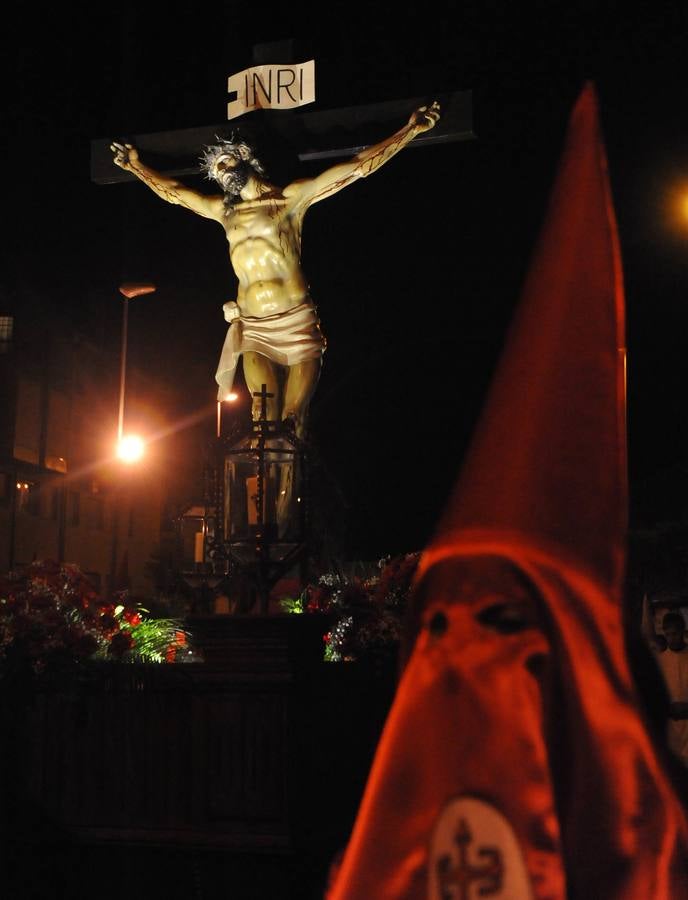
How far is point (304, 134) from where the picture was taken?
796cm

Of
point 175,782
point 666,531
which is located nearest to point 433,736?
point 175,782

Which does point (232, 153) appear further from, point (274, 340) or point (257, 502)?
point (257, 502)

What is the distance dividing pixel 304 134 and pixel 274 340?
177 cm

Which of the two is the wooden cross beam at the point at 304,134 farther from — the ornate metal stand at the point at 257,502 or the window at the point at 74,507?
the window at the point at 74,507

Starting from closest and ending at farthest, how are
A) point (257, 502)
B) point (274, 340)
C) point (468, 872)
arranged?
point (468, 872), point (257, 502), point (274, 340)

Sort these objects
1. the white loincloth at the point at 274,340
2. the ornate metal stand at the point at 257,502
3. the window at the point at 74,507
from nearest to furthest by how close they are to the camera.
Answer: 1. the ornate metal stand at the point at 257,502
2. the white loincloth at the point at 274,340
3. the window at the point at 74,507

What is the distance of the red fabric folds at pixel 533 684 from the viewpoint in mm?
2416

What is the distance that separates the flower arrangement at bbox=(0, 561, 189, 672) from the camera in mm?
5000

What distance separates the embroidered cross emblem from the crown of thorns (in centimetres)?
593

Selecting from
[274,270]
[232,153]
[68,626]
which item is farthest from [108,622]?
[232,153]

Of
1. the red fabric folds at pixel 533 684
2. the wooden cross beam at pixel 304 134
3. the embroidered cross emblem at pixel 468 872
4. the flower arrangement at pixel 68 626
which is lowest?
the embroidered cross emblem at pixel 468 872

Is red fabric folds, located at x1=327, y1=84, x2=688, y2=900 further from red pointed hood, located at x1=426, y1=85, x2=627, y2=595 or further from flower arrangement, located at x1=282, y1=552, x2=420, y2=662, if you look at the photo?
flower arrangement, located at x1=282, y1=552, x2=420, y2=662

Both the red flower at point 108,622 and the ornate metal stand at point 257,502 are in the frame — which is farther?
the ornate metal stand at point 257,502

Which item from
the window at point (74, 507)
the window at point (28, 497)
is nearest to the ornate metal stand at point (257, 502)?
the window at point (28, 497)
